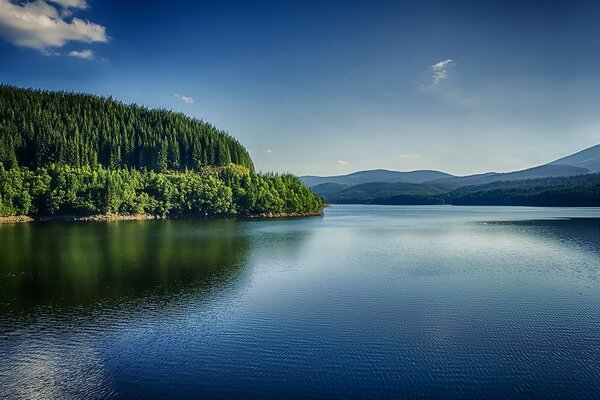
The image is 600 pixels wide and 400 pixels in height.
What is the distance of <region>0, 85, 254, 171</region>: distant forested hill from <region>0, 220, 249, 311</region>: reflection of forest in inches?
3601

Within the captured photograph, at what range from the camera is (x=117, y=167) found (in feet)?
506

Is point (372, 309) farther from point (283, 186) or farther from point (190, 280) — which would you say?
point (283, 186)

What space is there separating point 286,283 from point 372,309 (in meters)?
9.21

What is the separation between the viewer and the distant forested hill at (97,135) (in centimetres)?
13900

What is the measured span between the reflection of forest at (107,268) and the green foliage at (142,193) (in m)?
52.3

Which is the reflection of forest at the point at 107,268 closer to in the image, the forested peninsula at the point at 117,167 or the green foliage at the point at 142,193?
the green foliage at the point at 142,193

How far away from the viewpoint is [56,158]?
137750 millimetres

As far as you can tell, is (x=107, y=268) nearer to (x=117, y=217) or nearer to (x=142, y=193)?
(x=117, y=217)

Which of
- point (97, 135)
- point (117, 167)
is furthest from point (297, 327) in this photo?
point (97, 135)

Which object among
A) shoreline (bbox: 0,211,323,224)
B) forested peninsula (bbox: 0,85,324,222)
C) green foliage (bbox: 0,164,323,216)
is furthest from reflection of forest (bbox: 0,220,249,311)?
forested peninsula (bbox: 0,85,324,222)

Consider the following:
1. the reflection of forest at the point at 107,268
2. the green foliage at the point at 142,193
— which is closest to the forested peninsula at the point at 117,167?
the green foliage at the point at 142,193

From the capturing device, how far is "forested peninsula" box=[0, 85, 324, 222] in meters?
112

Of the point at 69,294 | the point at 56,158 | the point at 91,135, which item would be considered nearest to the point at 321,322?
the point at 69,294

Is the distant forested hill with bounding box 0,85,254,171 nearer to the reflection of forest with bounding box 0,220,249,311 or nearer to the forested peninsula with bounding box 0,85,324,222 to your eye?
the forested peninsula with bounding box 0,85,324,222
